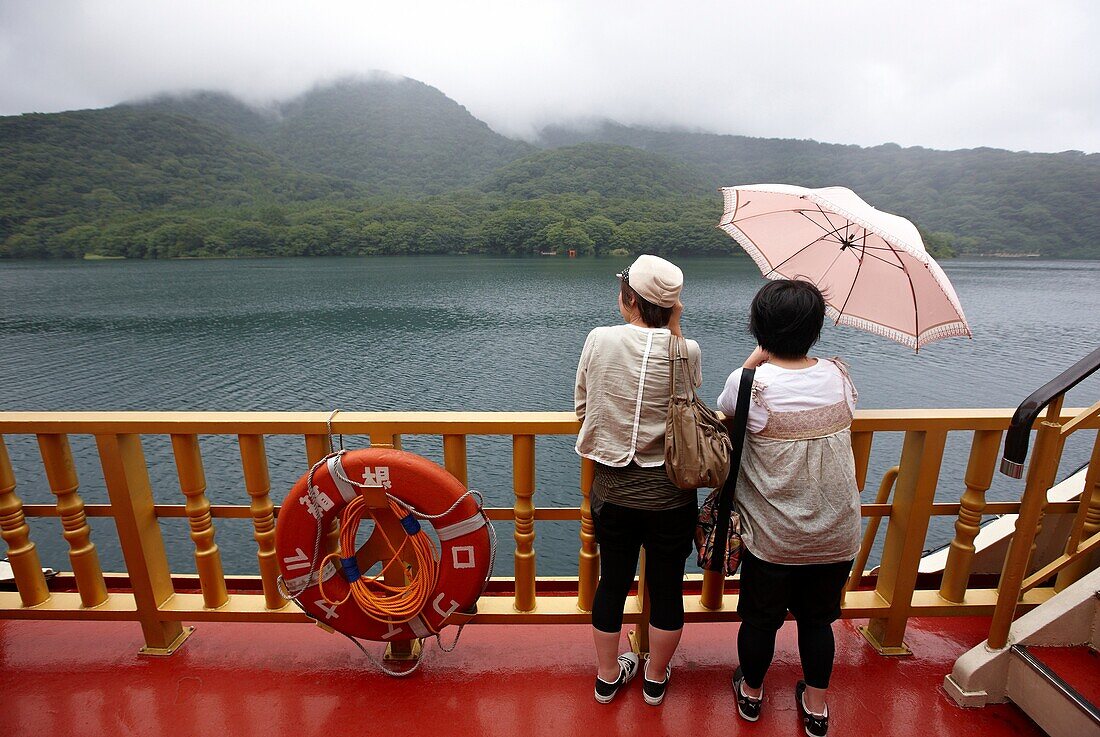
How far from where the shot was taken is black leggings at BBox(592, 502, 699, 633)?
1.52 m

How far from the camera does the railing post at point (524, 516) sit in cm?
176

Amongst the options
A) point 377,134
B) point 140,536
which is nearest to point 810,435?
point 140,536

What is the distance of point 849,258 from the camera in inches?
74.3

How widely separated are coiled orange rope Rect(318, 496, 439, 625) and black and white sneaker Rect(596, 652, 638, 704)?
579 millimetres

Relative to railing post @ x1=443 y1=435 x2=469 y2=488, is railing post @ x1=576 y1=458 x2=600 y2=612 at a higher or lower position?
lower

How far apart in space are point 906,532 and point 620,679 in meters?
1.02

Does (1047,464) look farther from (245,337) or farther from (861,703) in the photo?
(245,337)

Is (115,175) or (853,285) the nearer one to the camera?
(853,285)

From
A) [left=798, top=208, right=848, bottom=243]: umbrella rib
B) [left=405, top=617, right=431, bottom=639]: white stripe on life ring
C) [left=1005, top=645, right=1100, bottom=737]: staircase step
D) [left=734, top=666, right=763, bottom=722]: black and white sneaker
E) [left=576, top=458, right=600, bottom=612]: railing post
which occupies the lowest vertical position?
[left=734, top=666, right=763, bottom=722]: black and white sneaker

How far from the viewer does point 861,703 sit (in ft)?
5.86

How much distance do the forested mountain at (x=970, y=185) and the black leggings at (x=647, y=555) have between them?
6252 centimetres

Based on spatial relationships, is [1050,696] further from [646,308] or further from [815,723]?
[646,308]

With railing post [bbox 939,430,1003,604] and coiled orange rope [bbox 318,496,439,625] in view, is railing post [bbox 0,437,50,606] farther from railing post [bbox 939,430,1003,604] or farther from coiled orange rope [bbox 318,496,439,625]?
→ railing post [bbox 939,430,1003,604]

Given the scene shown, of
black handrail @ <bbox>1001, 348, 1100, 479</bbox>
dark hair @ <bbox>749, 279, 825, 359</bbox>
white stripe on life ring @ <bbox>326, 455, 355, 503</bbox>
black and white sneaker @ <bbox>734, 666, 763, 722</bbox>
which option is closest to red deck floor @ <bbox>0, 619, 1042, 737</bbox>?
black and white sneaker @ <bbox>734, 666, 763, 722</bbox>
